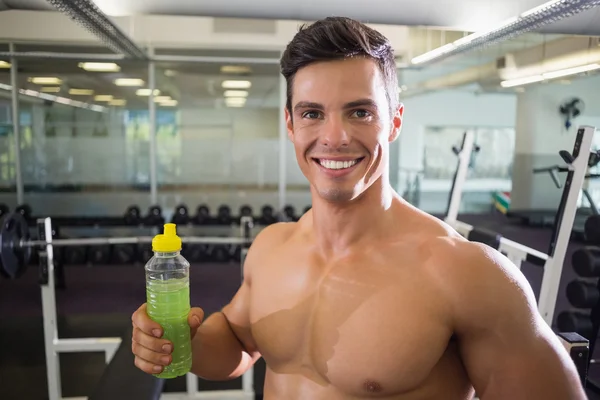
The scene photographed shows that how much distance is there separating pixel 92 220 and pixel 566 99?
6.85m

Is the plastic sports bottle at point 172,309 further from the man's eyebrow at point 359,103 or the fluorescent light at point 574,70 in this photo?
the fluorescent light at point 574,70

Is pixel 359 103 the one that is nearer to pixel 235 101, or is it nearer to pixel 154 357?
pixel 154 357

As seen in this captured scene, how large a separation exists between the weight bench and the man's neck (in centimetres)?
74

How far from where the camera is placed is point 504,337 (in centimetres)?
73

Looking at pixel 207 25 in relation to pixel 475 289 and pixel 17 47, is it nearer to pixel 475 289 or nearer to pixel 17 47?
pixel 17 47

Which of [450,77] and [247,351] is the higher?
[450,77]

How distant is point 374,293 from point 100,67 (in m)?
5.66

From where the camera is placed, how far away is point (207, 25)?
17.2ft

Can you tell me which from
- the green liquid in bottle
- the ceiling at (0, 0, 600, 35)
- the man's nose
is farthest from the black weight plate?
the man's nose

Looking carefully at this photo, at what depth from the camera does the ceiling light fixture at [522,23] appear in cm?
253

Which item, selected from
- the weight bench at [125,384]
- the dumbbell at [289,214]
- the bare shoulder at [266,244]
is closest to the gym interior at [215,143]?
the dumbbell at [289,214]

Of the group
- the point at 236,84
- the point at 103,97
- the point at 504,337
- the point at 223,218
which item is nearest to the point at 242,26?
the point at 236,84

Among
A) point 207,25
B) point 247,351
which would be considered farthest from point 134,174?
point 247,351

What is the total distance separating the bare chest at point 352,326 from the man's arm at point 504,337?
48 mm
